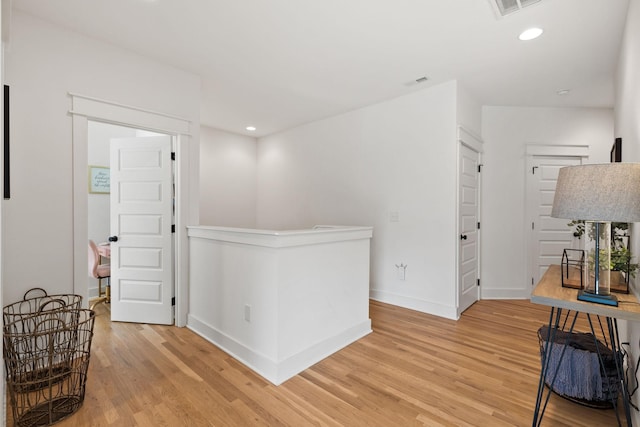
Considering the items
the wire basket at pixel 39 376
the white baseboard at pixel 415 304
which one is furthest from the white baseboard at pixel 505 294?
the wire basket at pixel 39 376

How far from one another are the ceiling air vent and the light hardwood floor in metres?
2.65

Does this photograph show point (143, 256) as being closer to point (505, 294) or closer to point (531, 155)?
point (505, 294)

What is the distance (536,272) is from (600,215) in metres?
3.51

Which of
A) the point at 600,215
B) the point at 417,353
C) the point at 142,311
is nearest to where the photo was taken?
the point at 600,215

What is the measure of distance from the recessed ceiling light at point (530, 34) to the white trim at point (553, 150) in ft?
6.76

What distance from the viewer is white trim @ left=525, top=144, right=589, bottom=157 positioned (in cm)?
422

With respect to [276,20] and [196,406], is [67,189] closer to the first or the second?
[196,406]

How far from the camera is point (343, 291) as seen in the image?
273cm

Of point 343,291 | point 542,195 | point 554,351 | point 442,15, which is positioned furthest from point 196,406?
point 542,195

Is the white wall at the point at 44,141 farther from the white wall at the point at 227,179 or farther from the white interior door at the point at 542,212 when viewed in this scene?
the white interior door at the point at 542,212

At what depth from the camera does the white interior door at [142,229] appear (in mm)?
3133

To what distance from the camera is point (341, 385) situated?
213cm

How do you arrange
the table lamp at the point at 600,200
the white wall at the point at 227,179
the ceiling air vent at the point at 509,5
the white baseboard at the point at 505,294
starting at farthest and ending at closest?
1. the white wall at the point at 227,179
2. the white baseboard at the point at 505,294
3. the ceiling air vent at the point at 509,5
4. the table lamp at the point at 600,200

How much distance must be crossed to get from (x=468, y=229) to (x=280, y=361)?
9.22 feet
